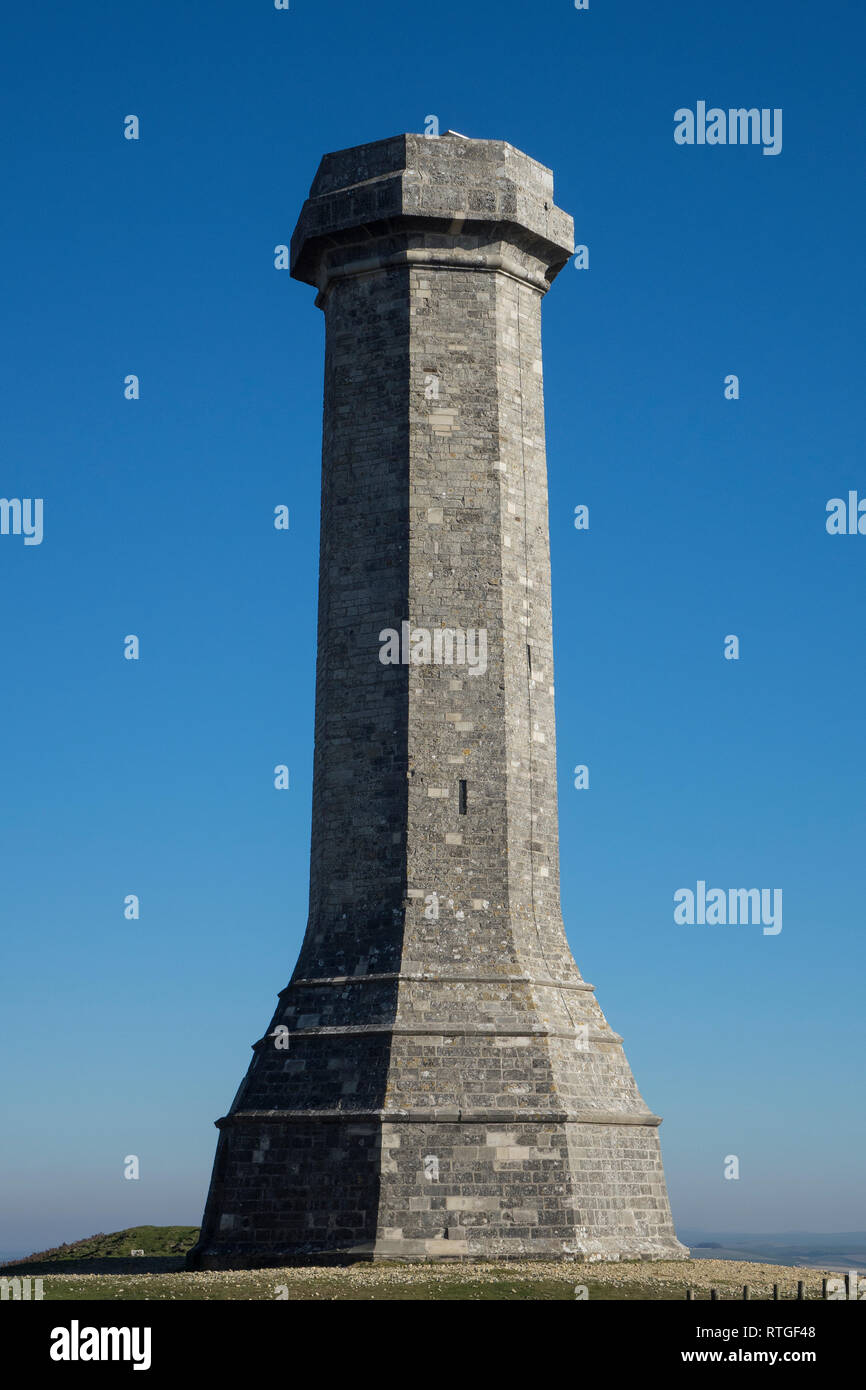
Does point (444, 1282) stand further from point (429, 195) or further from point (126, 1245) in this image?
point (429, 195)

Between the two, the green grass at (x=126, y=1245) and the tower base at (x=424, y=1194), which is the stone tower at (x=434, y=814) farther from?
the green grass at (x=126, y=1245)

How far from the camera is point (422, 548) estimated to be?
26.3m

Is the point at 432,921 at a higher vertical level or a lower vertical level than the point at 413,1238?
higher

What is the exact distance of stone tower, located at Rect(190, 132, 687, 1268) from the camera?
75.6 ft

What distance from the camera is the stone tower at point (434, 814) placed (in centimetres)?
2303

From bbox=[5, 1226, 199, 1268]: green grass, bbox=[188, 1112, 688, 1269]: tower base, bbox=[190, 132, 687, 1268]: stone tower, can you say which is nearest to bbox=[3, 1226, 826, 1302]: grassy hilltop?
bbox=[188, 1112, 688, 1269]: tower base

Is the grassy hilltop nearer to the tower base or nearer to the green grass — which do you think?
the tower base

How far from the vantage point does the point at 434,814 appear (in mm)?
25312

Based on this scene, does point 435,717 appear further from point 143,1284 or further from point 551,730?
point 143,1284

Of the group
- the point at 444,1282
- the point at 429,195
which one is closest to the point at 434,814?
the point at 444,1282

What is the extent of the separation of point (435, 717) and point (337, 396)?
6118 mm
